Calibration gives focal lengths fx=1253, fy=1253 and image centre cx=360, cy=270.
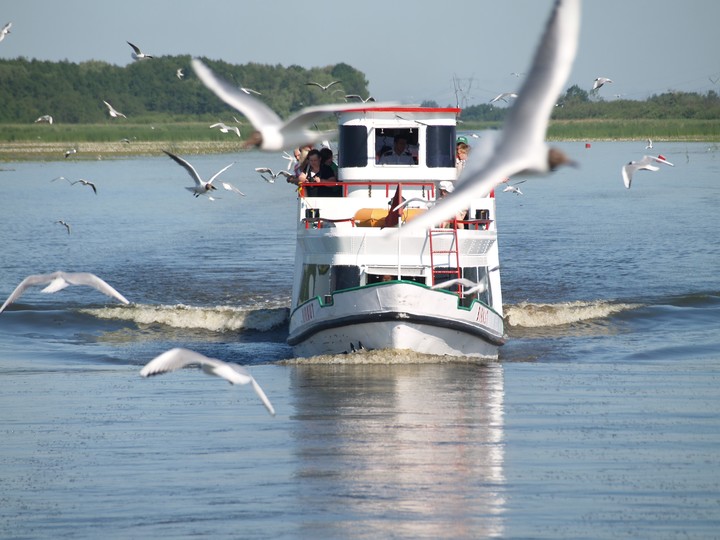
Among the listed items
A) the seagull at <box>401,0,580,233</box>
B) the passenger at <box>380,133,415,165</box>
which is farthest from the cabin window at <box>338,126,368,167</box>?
the seagull at <box>401,0,580,233</box>

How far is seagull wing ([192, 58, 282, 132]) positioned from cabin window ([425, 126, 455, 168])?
27.6ft

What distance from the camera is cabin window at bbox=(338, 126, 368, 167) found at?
20906 millimetres

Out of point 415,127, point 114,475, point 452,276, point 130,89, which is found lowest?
point 114,475

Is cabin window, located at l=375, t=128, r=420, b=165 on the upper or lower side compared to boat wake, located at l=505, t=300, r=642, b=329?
upper

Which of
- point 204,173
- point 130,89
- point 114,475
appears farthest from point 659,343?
point 130,89

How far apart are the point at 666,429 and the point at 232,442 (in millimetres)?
5140

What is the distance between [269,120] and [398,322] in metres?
6.92

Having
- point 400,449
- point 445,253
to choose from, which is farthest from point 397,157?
point 400,449

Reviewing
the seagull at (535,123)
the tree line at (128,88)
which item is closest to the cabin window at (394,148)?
the seagull at (535,123)

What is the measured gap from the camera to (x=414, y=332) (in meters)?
19.1

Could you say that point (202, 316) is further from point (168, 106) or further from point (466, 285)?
point (168, 106)

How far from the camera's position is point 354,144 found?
20.9m

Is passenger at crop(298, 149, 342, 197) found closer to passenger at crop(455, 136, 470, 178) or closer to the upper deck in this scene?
the upper deck

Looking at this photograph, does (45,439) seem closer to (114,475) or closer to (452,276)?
(114,475)
